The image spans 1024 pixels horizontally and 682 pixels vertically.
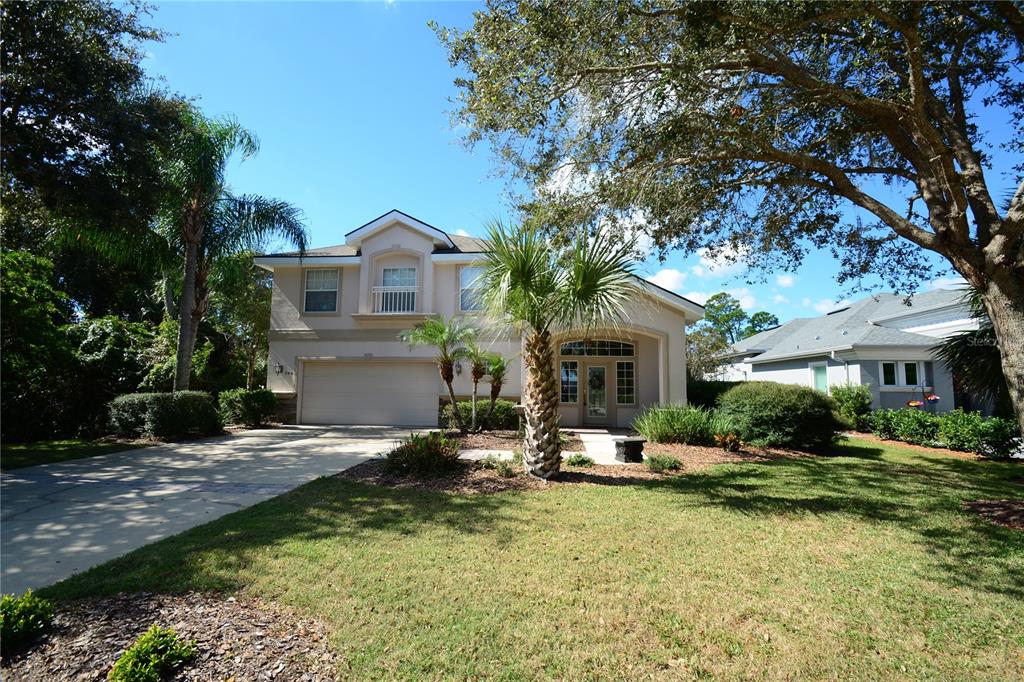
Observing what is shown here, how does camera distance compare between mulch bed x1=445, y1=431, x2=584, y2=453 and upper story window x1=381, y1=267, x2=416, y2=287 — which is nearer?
mulch bed x1=445, y1=431, x2=584, y2=453

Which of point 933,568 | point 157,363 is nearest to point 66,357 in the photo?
point 157,363

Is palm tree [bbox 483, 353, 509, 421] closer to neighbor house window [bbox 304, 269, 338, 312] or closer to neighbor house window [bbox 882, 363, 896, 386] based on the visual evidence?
neighbor house window [bbox 304, 269, 338, 312]

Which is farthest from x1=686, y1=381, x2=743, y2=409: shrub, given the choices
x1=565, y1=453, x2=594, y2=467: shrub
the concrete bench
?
x1=565, y1=453, x2=594, y2=467: shrub

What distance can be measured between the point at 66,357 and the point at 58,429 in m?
2.65

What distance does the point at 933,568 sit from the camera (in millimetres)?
4602

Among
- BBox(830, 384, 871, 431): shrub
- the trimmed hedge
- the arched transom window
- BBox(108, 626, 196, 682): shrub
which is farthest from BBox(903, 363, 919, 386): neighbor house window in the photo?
the trimmed hedge

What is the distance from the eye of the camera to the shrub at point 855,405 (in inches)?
693

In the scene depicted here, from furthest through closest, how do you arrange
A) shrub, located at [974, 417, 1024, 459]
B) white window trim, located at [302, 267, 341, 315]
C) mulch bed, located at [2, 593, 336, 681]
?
white window trim, located at [302, 267, 341, 315]
shrub, located at [974, 417, 1024, 459]
mulch bed, located at [2, 593, 336, 681]

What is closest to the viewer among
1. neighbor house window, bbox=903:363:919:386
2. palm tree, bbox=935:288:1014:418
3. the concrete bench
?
palm tree, bbox=935:288:1014:418

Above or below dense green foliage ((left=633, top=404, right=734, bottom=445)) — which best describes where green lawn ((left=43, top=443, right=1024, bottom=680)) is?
below

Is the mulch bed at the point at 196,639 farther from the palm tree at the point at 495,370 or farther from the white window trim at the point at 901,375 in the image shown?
the white window trim at the point at 901,375

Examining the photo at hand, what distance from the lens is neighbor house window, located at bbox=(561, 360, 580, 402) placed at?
1772cm

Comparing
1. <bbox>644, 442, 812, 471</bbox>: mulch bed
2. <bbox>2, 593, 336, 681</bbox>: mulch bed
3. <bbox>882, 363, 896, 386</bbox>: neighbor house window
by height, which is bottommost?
<bbox>2, 593, 336, 681</bbox>: mulch bed

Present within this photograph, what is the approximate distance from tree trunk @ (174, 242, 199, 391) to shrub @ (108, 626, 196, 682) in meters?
13.1
